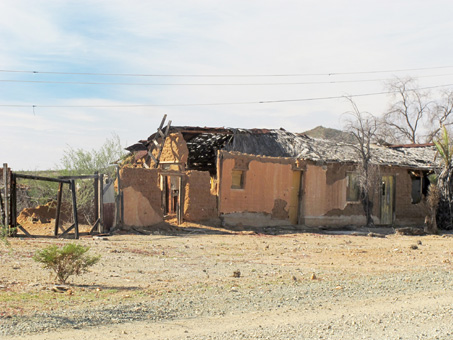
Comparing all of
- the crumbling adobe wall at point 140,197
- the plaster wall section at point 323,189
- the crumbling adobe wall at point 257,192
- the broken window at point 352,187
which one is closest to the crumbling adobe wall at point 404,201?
the broken window at point 352,187

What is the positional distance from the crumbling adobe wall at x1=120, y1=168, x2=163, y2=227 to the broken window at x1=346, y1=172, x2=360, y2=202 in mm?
8532

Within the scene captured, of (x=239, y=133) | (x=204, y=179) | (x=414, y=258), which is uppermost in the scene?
(x=239, y=133)

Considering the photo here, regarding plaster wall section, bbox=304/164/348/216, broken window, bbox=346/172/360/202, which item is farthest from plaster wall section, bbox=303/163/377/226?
broken window, bbox=346/172/360/202

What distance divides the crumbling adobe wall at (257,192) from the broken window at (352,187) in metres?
2.75

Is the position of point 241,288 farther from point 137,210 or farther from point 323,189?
point 323,189

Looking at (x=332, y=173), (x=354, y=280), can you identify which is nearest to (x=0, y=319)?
(x=354, y=280)

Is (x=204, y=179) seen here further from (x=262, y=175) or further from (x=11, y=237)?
(x=11, y=237)

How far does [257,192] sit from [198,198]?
247 centimetres

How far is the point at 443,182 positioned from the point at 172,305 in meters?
18.2

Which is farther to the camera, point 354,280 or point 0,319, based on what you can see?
point 354,280

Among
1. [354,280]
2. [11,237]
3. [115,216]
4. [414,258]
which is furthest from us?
[115,216]

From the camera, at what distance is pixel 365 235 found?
856 inches

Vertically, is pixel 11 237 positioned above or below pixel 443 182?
below

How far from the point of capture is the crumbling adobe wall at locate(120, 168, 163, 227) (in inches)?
782
